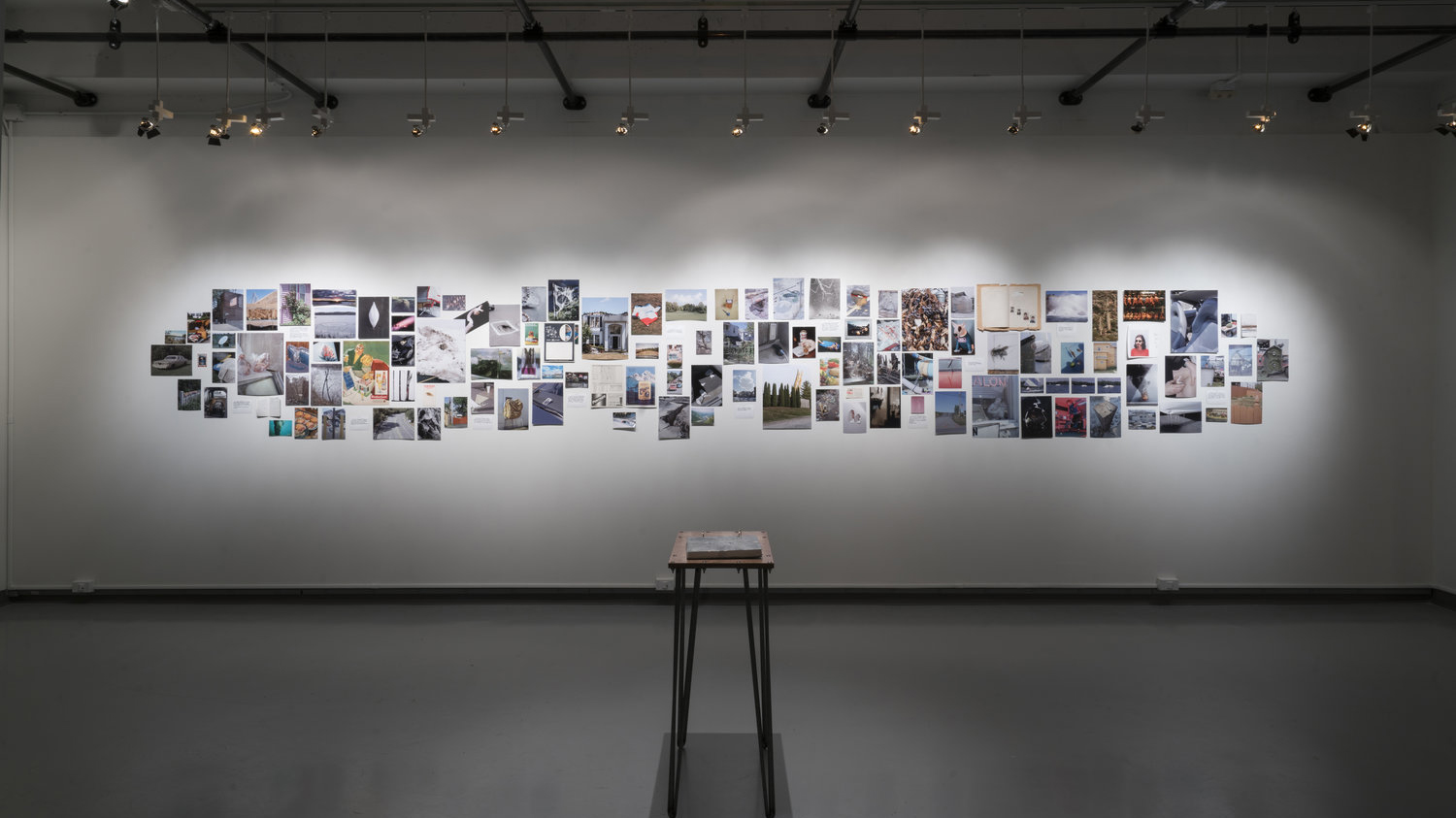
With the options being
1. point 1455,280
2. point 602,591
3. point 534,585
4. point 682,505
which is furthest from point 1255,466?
point 534,585

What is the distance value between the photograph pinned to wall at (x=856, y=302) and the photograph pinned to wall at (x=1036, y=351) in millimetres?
1338

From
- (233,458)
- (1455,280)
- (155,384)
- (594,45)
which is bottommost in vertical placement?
(233,458)

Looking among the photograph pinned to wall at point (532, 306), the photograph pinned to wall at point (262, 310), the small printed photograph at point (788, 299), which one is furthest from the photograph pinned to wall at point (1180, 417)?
the photograph pinned to wall at point (262, 310)

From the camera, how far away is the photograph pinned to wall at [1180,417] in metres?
6.50

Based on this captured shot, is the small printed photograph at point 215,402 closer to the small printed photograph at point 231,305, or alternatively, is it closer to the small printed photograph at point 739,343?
the small printed photograph at point 231,305

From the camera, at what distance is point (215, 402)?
6535 mm

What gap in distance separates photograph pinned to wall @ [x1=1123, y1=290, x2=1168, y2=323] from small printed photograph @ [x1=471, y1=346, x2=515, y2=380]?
5.14 m

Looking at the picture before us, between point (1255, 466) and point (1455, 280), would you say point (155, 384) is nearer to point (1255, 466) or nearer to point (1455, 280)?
point (1255, 466)

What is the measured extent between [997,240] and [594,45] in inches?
144

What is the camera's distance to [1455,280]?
6383mm

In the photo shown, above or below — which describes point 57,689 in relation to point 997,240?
below

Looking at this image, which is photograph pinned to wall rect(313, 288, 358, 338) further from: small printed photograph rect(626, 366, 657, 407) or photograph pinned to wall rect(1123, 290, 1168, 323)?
photograph pinned to wall rect(1123, 290, 1168, 323)

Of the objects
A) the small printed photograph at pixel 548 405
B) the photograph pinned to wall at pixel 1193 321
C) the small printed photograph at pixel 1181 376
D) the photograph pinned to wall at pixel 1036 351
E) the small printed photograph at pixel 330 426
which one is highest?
the photograph pinned to wall at pixel 1193 321

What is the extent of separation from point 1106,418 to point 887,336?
1943mm
